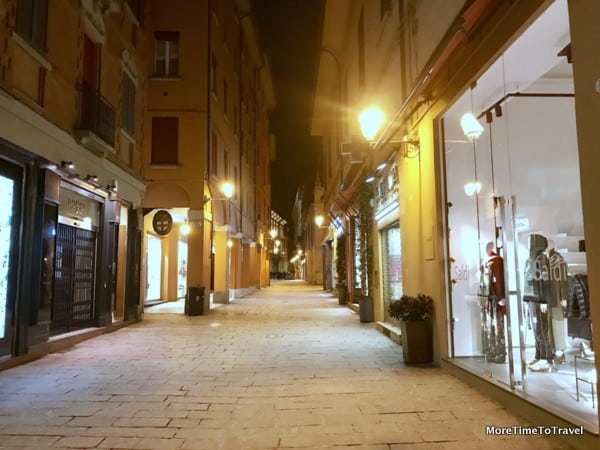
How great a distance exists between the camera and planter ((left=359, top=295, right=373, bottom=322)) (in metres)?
12.5

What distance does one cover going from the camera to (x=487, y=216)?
6.48m

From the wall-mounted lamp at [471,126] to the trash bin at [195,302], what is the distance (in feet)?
34.0

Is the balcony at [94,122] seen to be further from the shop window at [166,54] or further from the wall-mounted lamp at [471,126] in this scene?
the wall-mounted lamp at [471,126]

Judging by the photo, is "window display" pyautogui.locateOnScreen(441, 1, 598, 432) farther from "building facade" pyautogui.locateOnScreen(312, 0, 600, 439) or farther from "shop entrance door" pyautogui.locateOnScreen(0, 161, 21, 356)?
"shop entrance door" pyautogui.locateOnScreen(0, 161, 21, 356)

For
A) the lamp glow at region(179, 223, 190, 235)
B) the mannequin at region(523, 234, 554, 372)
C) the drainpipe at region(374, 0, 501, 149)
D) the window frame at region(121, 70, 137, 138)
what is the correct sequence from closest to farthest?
the drainpipe at region(374, 0, 501, 149), the mannequin at region(523, 234, 554, 372), the window frame at region(121, 70, 137, 138), the lamp glow at region(179, 223, 190, 235)

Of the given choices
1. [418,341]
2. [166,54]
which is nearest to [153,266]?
[166,54]

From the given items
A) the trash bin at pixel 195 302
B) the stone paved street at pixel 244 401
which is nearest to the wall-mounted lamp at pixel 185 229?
the trash bin at pixel 195 302

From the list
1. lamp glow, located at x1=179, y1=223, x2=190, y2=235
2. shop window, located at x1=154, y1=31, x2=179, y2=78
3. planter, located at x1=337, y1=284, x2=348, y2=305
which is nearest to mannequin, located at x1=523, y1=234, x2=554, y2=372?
lamp glow, located at x1=179, y1=223, x2=190, y2=235

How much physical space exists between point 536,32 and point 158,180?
1299 cm

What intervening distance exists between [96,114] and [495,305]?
828 centimetres

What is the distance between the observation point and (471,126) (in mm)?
6672

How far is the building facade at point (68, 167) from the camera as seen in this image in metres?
7.21

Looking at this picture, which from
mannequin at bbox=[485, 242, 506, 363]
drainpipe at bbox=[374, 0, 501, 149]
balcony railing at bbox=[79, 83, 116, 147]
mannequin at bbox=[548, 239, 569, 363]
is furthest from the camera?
balcony railing at bbox=[79, 83, 116, 147]

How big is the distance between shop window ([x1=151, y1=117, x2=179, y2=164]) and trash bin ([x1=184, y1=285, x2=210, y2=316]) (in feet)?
14.5
